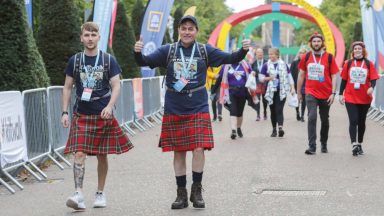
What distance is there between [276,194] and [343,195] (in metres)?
0.67

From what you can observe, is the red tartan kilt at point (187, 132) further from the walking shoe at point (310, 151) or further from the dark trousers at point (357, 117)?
the dark trousers at point (357, 117)

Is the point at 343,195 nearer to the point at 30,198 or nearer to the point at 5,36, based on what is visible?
the point at 30,198

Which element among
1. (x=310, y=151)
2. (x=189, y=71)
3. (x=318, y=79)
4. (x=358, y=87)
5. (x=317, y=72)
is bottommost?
(x=310, y=151)

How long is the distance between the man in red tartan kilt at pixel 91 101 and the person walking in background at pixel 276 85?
23.4 ft

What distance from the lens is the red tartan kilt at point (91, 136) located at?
7090 mm

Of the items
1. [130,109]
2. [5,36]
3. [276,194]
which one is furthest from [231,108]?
[276,194]

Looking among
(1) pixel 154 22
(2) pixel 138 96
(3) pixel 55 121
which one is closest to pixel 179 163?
(3) pixel 55 121

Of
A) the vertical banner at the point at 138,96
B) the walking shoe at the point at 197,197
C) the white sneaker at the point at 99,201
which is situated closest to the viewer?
the walking shoe at the point at 197,197

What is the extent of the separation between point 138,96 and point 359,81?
7.03 meters

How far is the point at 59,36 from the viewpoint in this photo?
44.6 ft

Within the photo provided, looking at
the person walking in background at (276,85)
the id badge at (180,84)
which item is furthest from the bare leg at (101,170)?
the person walking in background at (276,85)

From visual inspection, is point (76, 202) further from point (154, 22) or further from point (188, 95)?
point (154, 22)

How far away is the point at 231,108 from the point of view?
14.2m

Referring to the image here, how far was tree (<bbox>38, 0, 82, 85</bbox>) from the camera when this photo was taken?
13.6 m
